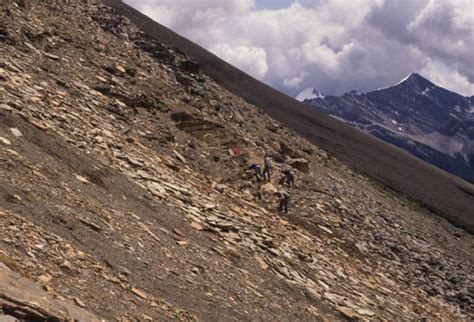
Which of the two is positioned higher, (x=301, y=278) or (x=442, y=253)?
(x=442, y=253)

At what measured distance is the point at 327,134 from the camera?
316 ft

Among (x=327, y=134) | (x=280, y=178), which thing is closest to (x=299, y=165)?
(x=280, y=178)

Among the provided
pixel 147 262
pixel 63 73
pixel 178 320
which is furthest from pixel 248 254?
pixel 63 73

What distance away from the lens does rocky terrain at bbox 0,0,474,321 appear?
1109 centimetres

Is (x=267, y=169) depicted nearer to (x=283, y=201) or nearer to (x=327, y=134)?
(x=283, y=201)

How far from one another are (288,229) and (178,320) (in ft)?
37.8

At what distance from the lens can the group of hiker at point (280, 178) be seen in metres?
24.6

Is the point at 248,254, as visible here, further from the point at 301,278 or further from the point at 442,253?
the point at 442,253

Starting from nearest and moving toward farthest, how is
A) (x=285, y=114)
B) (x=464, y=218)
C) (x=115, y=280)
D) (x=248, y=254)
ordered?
(x=115, y=280) < (x=248, y=254) < (x=464, y=218) < (x=285, y=114)

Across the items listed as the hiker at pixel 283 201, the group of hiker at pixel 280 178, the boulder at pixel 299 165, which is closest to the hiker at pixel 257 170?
the group of hiker at pixel 280 178

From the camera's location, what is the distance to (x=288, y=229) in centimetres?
2234

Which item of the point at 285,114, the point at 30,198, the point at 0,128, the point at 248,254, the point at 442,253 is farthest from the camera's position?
the point at 285,114

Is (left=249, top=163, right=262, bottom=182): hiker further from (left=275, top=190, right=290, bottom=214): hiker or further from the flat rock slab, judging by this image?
the flat rock slab

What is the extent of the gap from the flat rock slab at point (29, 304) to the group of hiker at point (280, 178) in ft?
52.4
